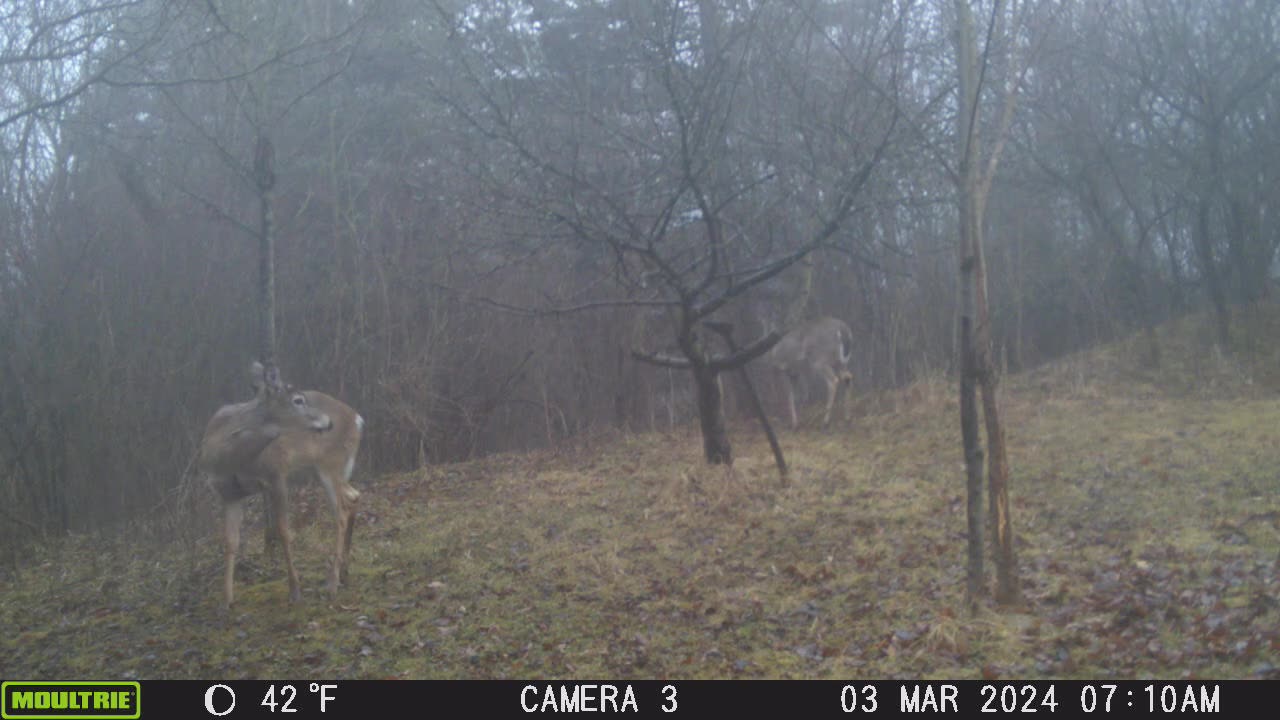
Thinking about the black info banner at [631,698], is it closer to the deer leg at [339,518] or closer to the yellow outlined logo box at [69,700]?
the yellow outlined logo box at [69,700]

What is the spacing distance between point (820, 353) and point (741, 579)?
29.0ft

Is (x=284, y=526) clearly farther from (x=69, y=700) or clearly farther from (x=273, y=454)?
(x=69, y=700)

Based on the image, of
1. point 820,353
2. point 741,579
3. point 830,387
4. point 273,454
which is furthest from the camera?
point 820,353

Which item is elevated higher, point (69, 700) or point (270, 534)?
point (270, 534)

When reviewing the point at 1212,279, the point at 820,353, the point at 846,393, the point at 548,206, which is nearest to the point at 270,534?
the point at 548,206

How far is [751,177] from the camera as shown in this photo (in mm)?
11289

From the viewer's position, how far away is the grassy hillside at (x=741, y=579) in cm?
621

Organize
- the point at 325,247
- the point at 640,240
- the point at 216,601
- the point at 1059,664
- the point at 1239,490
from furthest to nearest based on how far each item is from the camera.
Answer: the point at 325,247 → the point at 640,240 → the point at 1239,490 → the point at 216,601 → the point at 1059,664

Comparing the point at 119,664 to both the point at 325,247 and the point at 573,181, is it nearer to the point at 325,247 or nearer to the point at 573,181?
the point at 573,181

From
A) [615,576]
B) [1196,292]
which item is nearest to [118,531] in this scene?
[615,576]

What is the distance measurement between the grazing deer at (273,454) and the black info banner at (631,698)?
1532mm

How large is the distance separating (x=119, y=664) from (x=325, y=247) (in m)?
9.29

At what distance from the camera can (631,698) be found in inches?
229

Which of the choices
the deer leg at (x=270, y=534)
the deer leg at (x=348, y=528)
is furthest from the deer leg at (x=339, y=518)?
the deer leg at (x=270, y=534)
